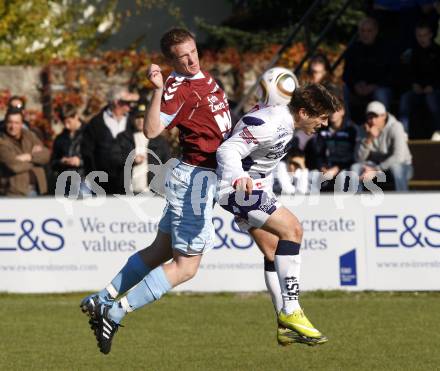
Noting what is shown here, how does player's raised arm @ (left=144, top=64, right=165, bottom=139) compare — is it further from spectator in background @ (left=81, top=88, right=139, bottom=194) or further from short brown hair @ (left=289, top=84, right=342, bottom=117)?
spectator in background @ (left=81, top=88, right=139, bottom=194)

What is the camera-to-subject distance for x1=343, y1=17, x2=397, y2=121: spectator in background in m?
16.0

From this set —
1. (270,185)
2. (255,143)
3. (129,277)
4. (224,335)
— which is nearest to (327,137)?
(224,335)

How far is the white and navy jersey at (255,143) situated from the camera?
26.5 ft

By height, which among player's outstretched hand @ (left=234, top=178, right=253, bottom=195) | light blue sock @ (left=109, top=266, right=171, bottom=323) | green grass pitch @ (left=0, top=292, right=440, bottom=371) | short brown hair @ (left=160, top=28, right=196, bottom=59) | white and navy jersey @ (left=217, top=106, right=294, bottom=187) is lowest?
green grass pitch @ (left=0, top=292, right=440, bottom=371)

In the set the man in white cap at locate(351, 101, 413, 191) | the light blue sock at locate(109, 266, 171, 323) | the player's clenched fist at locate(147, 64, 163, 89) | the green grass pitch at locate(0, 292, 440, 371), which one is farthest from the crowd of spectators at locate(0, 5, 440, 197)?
the player's clenched fist at locate(147, 64, 163, 89)

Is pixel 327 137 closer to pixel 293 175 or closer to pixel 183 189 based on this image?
pixel 293 175

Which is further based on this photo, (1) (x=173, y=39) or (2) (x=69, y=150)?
(2) (x=69, y=150)

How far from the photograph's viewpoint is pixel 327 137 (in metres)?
14.7

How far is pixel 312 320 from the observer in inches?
428

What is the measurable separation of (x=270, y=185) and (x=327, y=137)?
622 centimetres

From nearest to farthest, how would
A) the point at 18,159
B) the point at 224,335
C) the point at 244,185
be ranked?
1. the point at 244,185
2. the point at 224,335
3. the point at 18,159

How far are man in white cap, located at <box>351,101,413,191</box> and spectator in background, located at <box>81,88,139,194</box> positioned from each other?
2.87m

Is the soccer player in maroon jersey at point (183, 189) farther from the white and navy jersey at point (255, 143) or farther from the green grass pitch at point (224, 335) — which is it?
the green grass pitch at point (224, 335)

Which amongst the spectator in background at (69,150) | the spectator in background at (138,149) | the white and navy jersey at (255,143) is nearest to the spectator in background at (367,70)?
the spectator in background at (138,149)
